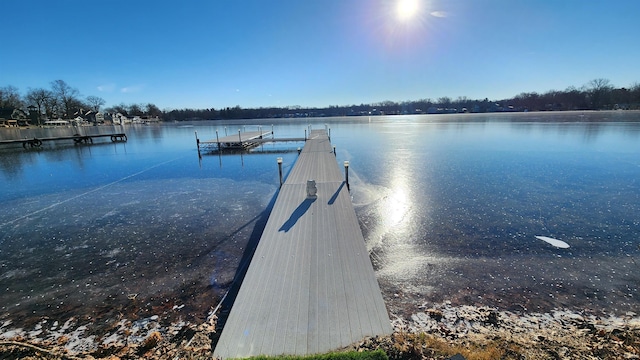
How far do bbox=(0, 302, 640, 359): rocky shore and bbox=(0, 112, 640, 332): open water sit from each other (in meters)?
0.26

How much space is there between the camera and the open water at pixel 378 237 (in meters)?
4.53

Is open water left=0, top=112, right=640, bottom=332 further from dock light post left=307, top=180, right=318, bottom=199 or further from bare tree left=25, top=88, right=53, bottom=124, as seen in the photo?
bare tree left=25, top=88, right=53, bottom=124

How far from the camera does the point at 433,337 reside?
3.37m

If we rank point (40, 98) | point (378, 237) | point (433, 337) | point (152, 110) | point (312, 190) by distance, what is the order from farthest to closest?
point (152, 110) → point (40, 98) → point (312, 190) → point (378, 237) → point (433, 337)

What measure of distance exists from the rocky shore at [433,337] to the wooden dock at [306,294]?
0.34m

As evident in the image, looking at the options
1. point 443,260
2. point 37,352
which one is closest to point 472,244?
point 443,260

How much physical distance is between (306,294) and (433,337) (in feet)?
5.54

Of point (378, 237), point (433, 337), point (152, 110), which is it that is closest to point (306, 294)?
point (433, 337)

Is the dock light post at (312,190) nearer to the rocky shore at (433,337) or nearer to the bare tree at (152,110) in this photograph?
the rocky shore at (433,337)

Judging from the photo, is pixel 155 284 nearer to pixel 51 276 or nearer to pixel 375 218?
pixel 51 276

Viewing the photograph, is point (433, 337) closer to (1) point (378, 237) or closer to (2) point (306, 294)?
(2) point (306, 294)

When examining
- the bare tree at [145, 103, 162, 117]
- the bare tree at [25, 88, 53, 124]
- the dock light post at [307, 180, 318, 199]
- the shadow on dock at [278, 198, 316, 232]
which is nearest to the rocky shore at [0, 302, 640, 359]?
the shadow on dock at [278, 198, 316, 232]

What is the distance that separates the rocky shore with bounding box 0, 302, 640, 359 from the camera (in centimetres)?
293

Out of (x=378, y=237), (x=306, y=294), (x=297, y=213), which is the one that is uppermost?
(x=297, y=213)
